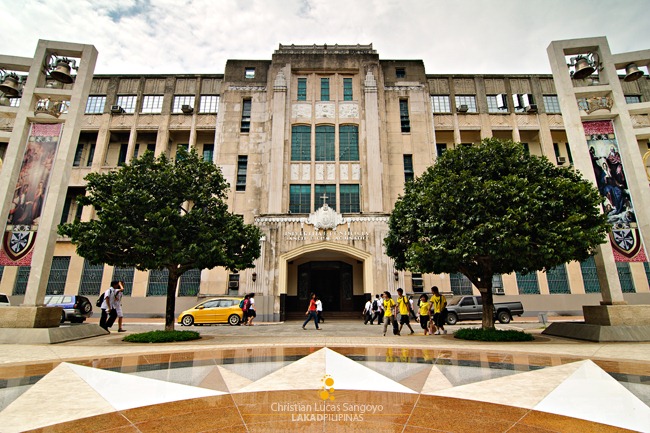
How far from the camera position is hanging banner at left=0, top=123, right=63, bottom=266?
11.3m

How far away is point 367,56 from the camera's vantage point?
84.4 feet

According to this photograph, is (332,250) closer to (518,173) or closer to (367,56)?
(518,173)

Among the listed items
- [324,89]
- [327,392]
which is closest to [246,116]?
[324,89]

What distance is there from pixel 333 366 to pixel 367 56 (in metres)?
24.4

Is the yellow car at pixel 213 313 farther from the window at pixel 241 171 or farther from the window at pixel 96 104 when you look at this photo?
the window at pixel 96 104

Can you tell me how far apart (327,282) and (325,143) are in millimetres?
10171

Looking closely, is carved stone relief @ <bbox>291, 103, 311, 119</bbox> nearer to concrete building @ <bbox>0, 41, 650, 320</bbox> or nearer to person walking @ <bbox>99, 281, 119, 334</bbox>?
concrete building @ <bbox>0, 41, 650, 320</bbox>

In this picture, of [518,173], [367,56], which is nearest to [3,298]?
[518,173]

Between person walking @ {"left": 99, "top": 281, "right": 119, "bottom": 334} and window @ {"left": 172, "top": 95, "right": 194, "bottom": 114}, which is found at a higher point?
window @ {"left": 172, "top": 95, "right": 194, "bottom": 114}

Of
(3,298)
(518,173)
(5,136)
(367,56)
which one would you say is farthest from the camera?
(367,56)

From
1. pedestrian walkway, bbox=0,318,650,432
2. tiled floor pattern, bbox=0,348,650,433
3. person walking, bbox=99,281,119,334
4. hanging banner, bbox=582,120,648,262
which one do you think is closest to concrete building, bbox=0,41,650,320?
person walking, bbox=99,281,119,334

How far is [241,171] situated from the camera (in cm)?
2483

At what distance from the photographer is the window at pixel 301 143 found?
23906mm

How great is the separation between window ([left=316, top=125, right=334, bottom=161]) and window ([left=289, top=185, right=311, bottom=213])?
7.98 ft
